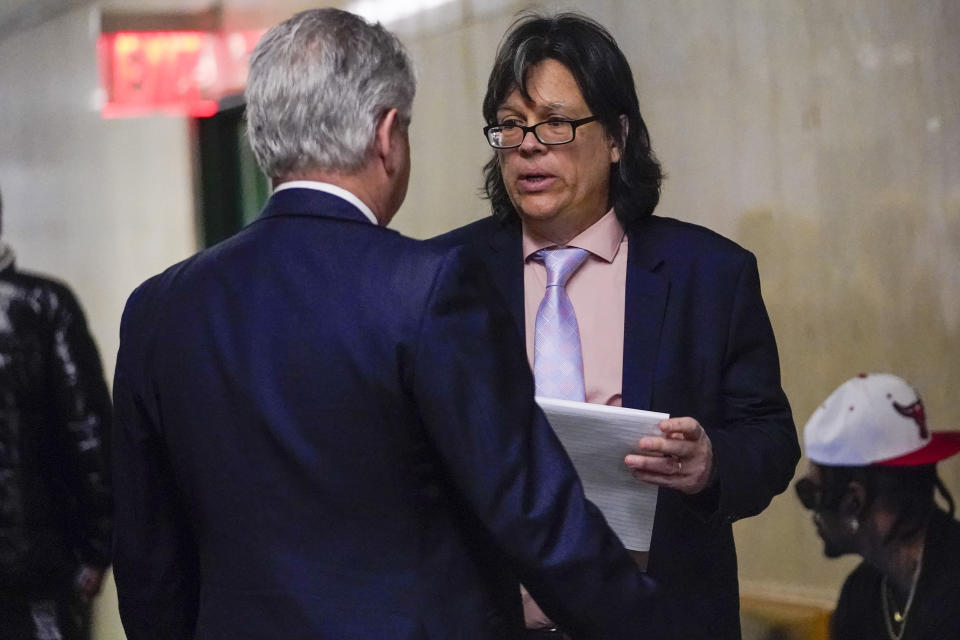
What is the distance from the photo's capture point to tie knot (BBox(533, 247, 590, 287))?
2.38m

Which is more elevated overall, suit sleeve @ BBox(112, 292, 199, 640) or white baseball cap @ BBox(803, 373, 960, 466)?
suit sleeve @ BBox(112, 292, 199, 640)

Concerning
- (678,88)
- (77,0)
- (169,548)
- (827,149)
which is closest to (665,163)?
(678,88)

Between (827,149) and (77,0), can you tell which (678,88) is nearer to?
(827,149)

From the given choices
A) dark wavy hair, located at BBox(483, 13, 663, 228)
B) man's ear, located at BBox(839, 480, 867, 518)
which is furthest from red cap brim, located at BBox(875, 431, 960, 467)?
dark wavy hair, located at BBox(483, 13, 663, 228)

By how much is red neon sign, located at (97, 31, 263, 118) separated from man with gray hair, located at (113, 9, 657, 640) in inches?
158

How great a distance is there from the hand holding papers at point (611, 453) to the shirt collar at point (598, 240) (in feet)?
1.68

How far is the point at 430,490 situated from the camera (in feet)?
5.31

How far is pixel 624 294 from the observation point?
2.37 meters

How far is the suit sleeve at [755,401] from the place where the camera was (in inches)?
88.0

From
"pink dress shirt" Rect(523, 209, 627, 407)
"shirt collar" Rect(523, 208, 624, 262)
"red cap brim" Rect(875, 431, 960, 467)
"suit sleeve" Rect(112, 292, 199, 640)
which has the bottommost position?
"red cap brim" Rect(875, 431, 960, 467)

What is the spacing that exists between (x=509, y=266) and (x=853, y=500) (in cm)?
140

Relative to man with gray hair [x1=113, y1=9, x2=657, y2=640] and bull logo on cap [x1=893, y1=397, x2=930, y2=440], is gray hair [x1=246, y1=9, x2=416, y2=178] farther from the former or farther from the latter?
bull logo on cap [x1=893, y1=397, x2=930, y2=440]

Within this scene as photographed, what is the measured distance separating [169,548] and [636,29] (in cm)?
259

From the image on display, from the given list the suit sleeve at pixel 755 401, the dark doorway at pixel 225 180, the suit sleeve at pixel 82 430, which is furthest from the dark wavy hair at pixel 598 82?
the dark doorway at pixel 225 180
